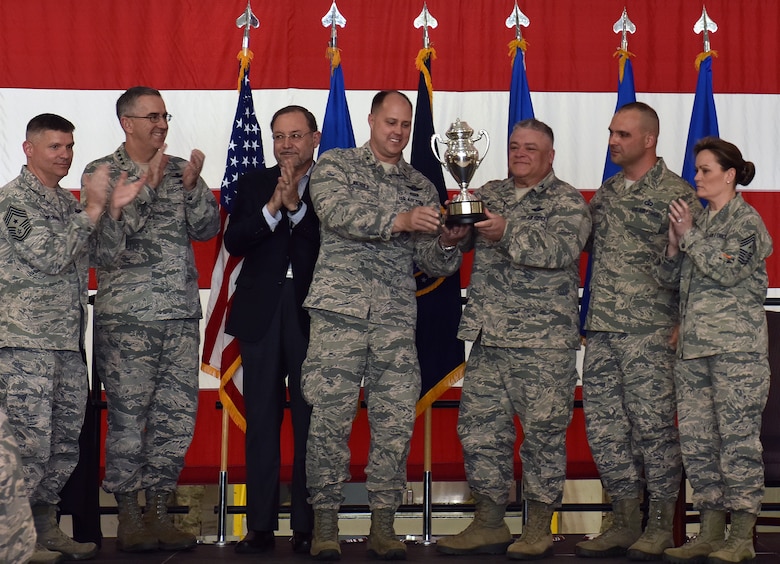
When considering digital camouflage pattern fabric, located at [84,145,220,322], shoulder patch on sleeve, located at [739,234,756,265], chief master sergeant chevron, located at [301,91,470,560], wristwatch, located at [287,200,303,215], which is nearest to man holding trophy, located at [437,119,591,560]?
chief master sergeant chevron, located at [301,91,470,560]

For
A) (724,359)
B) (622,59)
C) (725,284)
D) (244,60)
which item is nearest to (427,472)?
(724,359)

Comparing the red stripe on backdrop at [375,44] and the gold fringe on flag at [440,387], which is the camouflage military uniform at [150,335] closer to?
the gold fringe on flag at [440,387]

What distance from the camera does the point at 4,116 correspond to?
210 inches

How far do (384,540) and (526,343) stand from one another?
931 mm

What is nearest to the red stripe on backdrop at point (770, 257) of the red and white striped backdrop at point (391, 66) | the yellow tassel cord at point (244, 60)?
the red and white striped backdrop at point (391, 66)

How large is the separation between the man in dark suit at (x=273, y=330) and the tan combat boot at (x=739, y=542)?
158 cm

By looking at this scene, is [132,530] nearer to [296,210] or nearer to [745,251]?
[296,210]

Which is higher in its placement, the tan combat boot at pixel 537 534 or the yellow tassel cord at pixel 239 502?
the tan combat boot at pixel 537 534

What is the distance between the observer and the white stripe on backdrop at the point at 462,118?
5.37 m

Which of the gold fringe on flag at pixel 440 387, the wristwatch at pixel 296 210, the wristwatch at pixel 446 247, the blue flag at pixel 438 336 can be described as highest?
the wristwatch at pixel 296 210

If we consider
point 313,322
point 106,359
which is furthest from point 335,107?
point 106,359

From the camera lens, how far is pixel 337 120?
4902 millimetres

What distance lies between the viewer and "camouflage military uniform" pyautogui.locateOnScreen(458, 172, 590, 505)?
4051 mm

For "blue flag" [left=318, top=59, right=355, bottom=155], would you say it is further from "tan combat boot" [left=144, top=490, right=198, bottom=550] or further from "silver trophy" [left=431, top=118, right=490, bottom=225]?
"tan combat boot" [left=144, top=490, right=198, bottom=550]
